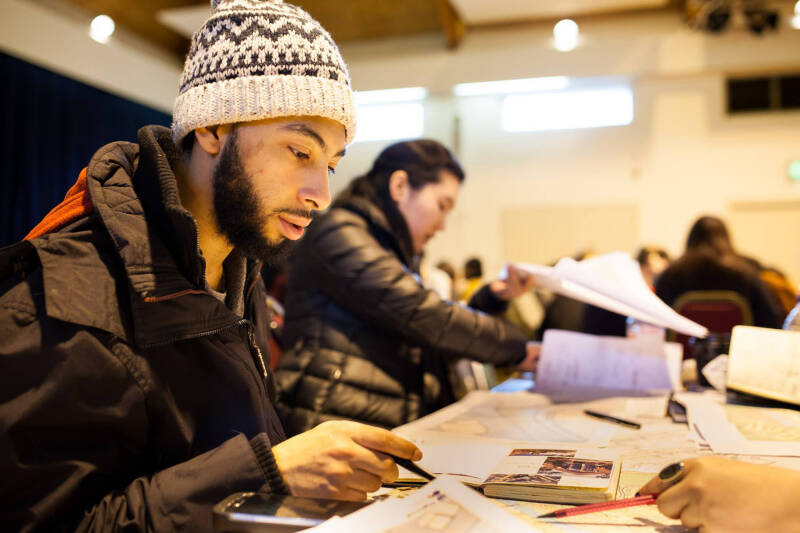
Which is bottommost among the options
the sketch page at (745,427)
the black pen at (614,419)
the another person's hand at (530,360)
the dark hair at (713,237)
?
the black pen at (614,419)

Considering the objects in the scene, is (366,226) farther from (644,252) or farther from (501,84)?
(501,84)

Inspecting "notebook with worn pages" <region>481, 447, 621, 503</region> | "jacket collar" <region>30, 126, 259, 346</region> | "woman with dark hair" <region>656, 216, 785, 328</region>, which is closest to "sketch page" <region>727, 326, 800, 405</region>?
"notebook with worn pages" <region>481, 447, 621, 503</region>

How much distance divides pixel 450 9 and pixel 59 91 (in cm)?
477

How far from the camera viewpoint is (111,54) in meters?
7.98

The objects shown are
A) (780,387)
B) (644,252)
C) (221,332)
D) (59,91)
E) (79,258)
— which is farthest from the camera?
(59,91)

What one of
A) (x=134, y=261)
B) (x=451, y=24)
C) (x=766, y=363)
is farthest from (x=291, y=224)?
(x=451, y=24)

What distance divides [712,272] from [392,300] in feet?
6.61

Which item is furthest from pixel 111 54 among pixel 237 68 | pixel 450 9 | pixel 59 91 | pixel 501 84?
pixel 237 68

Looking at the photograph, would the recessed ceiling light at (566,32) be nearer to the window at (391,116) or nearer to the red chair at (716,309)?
the window at (391,116)

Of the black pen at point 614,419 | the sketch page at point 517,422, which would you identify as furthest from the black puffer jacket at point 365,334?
the black pen at point 614,419

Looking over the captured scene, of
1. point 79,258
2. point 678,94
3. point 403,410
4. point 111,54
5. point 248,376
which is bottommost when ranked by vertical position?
point 403,410

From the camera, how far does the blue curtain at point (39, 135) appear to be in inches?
272

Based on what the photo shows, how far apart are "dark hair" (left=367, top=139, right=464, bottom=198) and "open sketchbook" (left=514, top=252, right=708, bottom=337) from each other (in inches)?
20.6

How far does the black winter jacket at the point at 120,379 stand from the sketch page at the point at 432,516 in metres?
0.14
